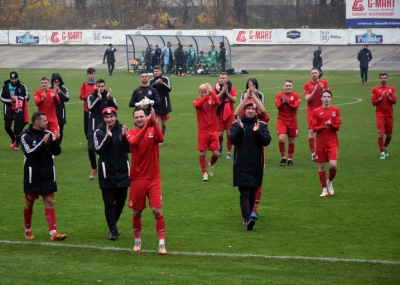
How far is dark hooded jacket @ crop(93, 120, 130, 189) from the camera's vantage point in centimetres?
1063

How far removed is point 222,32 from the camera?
64.1 metres

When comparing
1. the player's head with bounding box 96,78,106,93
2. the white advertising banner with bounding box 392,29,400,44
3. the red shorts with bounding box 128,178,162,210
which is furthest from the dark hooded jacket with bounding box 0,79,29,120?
the white advertising banner with bounding box 392,29,400,44

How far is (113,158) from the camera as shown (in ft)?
35.0

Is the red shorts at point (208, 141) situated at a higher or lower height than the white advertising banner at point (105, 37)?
lower

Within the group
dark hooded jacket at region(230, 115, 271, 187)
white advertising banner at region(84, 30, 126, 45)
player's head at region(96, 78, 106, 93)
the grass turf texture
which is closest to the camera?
the grass turf texture

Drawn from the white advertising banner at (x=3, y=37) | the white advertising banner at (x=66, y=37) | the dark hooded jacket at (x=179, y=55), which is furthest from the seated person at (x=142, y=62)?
the white advertising banner at (x=3, y=37)

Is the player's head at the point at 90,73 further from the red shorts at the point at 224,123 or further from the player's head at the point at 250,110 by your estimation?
the player's head at the point at 250,110

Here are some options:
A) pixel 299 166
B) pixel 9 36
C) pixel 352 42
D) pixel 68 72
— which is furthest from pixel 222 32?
pixel 299 166

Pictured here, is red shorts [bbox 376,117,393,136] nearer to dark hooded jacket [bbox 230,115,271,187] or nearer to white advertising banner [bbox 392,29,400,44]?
dark hooded jacket [bbox 230,115,271,187]

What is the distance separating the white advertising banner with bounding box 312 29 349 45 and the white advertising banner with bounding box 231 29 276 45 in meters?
4.08

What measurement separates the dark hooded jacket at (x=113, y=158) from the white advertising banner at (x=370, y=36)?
169 feet

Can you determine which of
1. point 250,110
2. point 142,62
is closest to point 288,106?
point 250,110

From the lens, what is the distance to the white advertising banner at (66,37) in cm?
6775

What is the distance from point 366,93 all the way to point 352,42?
82.1ft
